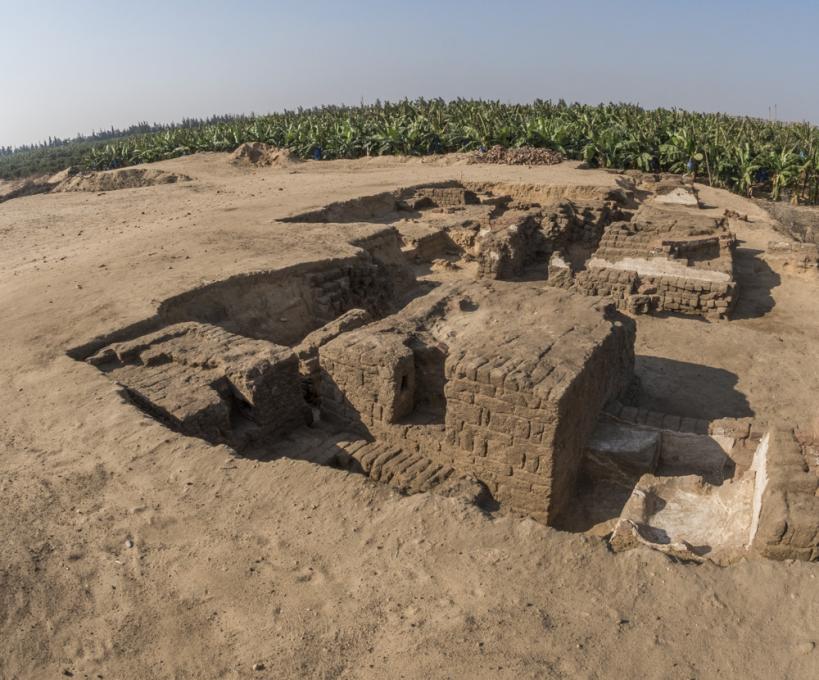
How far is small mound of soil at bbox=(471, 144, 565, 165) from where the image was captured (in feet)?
74.3

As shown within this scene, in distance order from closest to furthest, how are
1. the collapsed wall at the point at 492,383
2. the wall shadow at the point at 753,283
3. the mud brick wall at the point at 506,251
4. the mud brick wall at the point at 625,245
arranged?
the collapsed wall at the point at 492,383 → the wall shadow at the point at 753,283 → the mud brick wall at the point at 625,245 → the mud brick wall at the point at 506,251

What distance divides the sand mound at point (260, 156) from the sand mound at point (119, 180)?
396cm

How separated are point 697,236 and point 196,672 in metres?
12.1

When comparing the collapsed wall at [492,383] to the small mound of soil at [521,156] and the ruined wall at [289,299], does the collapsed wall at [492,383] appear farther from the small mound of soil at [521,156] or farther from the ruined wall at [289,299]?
the small mound of soil at [521,156]

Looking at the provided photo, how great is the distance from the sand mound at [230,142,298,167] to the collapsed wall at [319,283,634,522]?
→ 21.4 metres

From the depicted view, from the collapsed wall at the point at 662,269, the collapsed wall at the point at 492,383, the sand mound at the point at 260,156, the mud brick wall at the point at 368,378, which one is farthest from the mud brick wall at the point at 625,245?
the sand mound at the point at 260,156

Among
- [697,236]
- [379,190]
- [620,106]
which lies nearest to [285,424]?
[697,236]

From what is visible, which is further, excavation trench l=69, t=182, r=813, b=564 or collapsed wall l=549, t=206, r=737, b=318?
collapsed wall l=549, t=206, r=737, b=318

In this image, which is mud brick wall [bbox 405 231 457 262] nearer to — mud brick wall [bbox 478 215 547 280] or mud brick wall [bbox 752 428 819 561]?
mud brick wall [bbox 478 215 547 280]

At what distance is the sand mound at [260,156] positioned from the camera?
2648 centimetres

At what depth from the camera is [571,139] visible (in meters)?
24.1

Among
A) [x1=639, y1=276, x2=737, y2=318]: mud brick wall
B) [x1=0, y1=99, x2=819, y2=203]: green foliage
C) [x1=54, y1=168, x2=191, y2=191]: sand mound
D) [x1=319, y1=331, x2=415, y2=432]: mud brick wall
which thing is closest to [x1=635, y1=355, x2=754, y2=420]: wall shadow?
[x1=639, y1=276, x2=737, y2=318]: mud brick wall

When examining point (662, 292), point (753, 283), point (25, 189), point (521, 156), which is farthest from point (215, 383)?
point (25, 189)

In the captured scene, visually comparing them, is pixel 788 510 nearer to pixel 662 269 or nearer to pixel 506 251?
pixel 662 269
